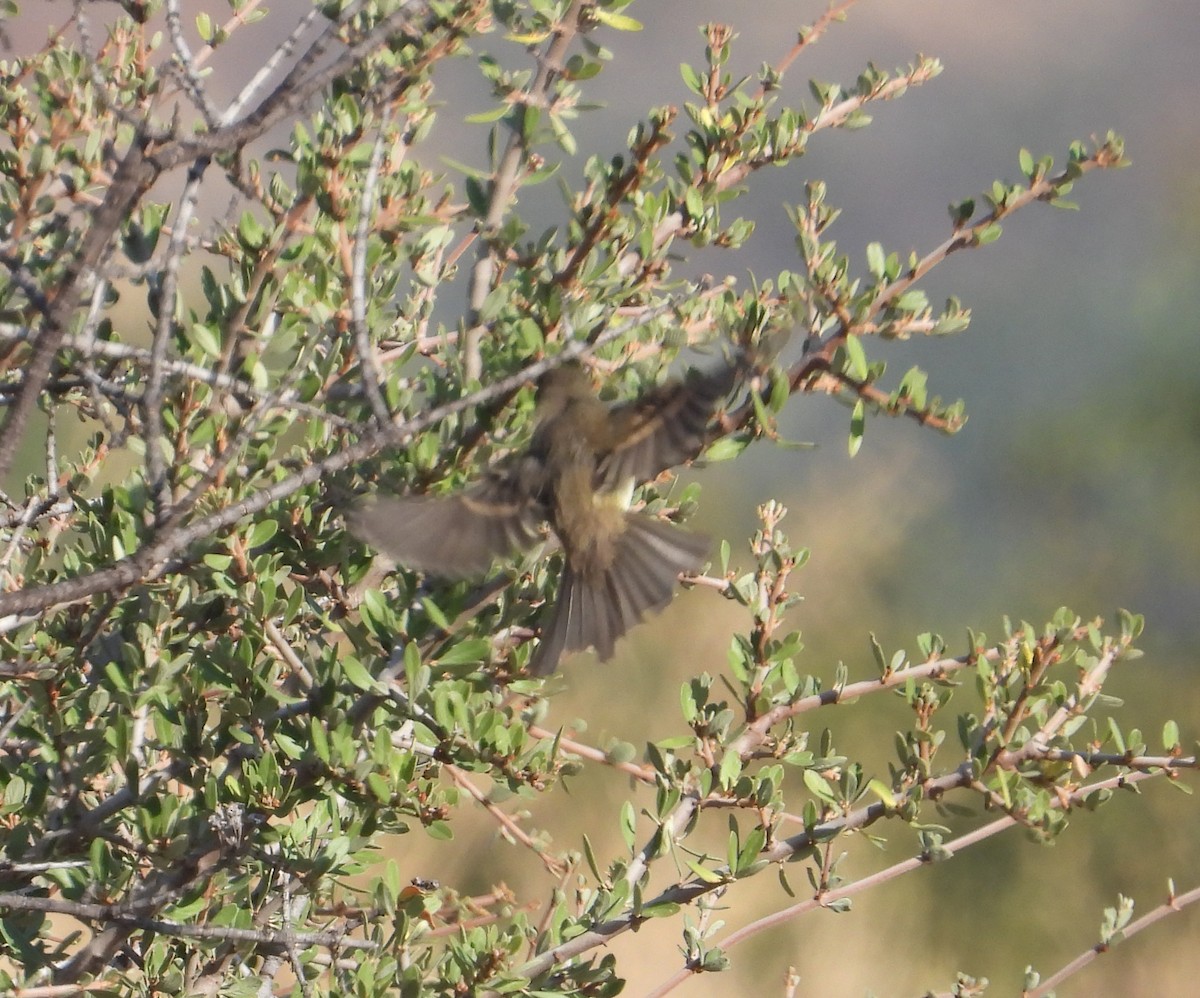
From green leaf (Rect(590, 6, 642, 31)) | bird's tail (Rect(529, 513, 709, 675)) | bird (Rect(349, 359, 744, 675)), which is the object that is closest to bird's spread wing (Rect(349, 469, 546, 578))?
bird (Rect(349, 359, 744, 675))

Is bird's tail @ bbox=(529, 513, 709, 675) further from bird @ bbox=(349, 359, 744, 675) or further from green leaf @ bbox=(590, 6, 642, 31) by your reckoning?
green leaf @ bbox=(590, 6, 642, 31)

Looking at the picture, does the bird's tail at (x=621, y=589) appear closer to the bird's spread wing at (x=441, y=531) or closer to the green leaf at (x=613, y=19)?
the bird's spread wing at (x=441, y=531)

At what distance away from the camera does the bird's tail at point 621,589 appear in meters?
1.44

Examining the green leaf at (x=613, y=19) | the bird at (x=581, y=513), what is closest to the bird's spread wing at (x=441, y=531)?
the bird at (x=581, y=513)

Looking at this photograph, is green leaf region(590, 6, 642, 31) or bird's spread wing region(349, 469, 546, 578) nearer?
bird's spread wing region(349, 469, 546, 578)

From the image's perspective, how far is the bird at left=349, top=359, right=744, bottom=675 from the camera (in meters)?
1.35

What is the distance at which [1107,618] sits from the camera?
3.38m

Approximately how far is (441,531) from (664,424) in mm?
314

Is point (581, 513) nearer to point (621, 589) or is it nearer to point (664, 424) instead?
point (621, 589)

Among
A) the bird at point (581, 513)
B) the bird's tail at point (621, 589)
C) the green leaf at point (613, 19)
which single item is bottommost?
the bird's tail at point (621, 589)

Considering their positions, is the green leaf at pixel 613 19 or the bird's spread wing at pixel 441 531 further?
the green leaf at pixel 613 19

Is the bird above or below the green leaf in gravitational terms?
below

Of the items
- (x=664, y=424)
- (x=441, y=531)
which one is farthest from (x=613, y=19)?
(x=441, y=531)

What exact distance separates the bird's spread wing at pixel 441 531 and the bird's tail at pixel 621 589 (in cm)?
10
